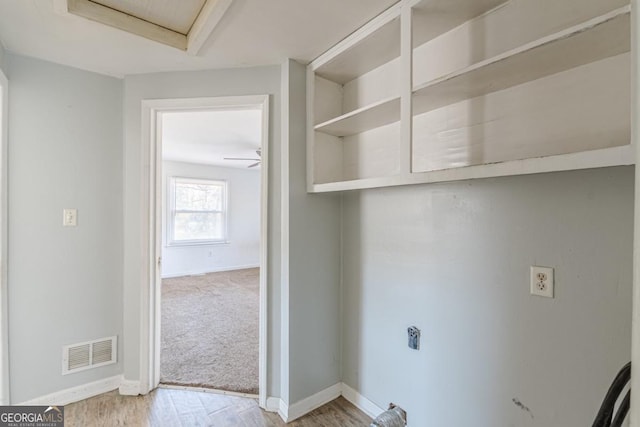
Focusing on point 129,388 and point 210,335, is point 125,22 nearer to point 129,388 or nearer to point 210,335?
point 129,388

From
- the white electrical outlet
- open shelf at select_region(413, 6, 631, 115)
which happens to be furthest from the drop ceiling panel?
the white electrical outlet

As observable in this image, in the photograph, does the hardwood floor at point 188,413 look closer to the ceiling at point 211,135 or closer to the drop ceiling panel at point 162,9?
the ceiling at point 211,135

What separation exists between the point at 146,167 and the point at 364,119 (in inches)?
61.9

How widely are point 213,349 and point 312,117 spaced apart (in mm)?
2356

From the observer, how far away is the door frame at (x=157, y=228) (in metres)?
2.04

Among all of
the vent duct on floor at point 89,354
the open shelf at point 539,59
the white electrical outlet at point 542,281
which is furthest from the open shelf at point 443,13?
the vent duct on floor at point 89,354

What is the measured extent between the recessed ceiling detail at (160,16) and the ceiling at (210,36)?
0.14 ft

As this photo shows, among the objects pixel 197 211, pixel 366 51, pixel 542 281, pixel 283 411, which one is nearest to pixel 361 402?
pixel 283 411

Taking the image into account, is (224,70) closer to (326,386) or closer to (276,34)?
(276,34)

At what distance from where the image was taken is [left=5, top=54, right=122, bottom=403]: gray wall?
1.90 meters

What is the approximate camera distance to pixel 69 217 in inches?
81.4

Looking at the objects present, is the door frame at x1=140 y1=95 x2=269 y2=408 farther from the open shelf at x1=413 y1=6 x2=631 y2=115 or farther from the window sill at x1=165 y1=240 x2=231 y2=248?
the window sill at x1=165 y1=240 x2=231 y2=248

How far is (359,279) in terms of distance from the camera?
2096 millimetres

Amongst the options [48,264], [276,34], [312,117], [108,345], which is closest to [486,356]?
[312,117]
